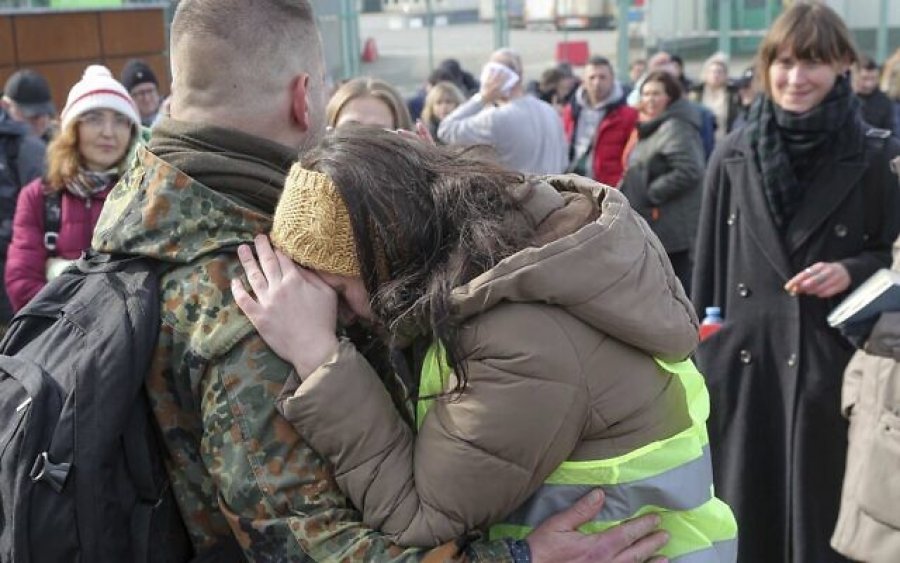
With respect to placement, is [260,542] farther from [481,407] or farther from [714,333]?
[714,333]

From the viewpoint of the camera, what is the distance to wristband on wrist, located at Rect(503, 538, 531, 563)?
1680mm

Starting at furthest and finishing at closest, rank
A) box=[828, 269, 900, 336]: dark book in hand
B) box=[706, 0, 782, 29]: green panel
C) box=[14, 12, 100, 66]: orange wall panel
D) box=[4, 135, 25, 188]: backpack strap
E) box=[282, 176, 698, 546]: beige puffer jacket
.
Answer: box=[706, 0, 782, 29]: green panel, box=[14, 12, 100, 66]: orange wall panel, box=[4, 135, 25, 188]: backpack strap, box=[828, 269, 900, 336]: dark book in hand, box=[282, 176, 698, 546]: beige puffer jacket

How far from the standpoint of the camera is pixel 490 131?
6.52m

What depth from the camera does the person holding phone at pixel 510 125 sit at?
21.4 feet

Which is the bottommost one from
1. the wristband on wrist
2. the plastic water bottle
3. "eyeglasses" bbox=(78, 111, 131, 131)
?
the plastic water bottle

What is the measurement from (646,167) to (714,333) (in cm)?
278

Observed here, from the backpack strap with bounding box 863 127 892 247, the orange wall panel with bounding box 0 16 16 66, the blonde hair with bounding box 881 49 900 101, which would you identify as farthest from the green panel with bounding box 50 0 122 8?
the backpack strap with bounding box 863 127 892 247

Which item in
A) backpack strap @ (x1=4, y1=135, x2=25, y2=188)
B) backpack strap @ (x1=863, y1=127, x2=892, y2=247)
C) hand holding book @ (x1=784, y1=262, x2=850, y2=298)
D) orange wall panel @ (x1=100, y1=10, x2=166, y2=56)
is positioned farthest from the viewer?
orange wall panel @ (x1=100, y1=10, x2=166, y2=56)

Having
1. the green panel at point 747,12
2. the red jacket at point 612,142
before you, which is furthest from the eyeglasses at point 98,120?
the green panel at point 747,12

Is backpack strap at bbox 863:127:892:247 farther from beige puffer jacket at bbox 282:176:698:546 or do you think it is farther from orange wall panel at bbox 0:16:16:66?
orange wall panel at bbox 0:16:16:66

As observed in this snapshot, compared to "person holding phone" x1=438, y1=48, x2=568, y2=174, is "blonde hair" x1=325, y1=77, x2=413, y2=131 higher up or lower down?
higher up

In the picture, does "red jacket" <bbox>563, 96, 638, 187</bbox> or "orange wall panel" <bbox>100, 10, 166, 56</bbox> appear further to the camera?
"orange wall panel" <bbox>100, 10, 166, 56</bbox>

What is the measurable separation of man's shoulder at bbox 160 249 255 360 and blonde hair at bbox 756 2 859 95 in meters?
2.64

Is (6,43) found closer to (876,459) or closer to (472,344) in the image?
(876,459)
